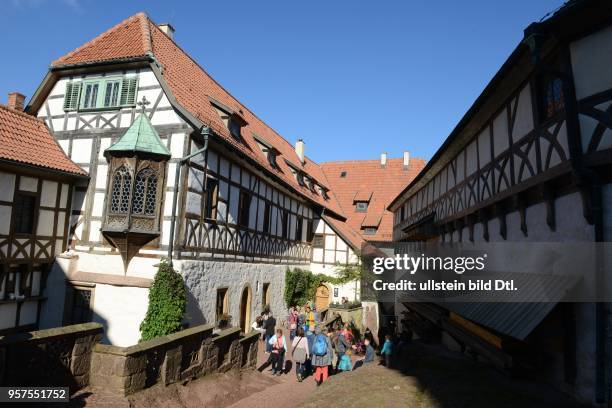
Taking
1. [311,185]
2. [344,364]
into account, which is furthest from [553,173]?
[311,185]

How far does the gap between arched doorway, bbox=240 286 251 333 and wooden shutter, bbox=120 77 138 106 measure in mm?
8395

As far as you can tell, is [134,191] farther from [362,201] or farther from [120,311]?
[362,201]

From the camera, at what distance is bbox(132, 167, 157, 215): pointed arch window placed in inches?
516

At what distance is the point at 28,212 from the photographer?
43.2 feet

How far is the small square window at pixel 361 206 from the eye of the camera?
34.8m

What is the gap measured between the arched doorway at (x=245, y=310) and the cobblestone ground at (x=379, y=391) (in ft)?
17.2

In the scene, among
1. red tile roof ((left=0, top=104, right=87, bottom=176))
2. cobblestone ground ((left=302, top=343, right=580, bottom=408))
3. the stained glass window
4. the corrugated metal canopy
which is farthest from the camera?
red tile roof ((left=0, top=104, right=87, bottom=176))

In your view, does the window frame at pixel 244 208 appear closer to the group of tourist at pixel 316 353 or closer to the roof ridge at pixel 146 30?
the group of tourist at pixel 316 353

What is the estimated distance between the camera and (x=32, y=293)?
44.1 ft

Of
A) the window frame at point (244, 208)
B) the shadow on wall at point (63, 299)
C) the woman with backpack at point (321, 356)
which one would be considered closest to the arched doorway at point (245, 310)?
the window frame at point (244, 208)

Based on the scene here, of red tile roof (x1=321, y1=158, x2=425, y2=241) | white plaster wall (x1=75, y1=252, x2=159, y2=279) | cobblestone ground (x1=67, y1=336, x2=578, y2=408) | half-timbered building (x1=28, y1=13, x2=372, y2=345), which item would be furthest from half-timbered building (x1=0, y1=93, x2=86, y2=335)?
red tile roof (x1=321, y1=158, x2=425, y2=241)

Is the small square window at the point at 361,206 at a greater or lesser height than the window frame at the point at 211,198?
greater

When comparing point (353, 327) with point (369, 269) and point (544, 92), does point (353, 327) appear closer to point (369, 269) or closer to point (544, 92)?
point (369, 269)

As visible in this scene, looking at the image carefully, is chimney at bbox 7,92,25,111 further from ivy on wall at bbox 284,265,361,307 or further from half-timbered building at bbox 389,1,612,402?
half-timbered building at bbox 389,1,612,402
